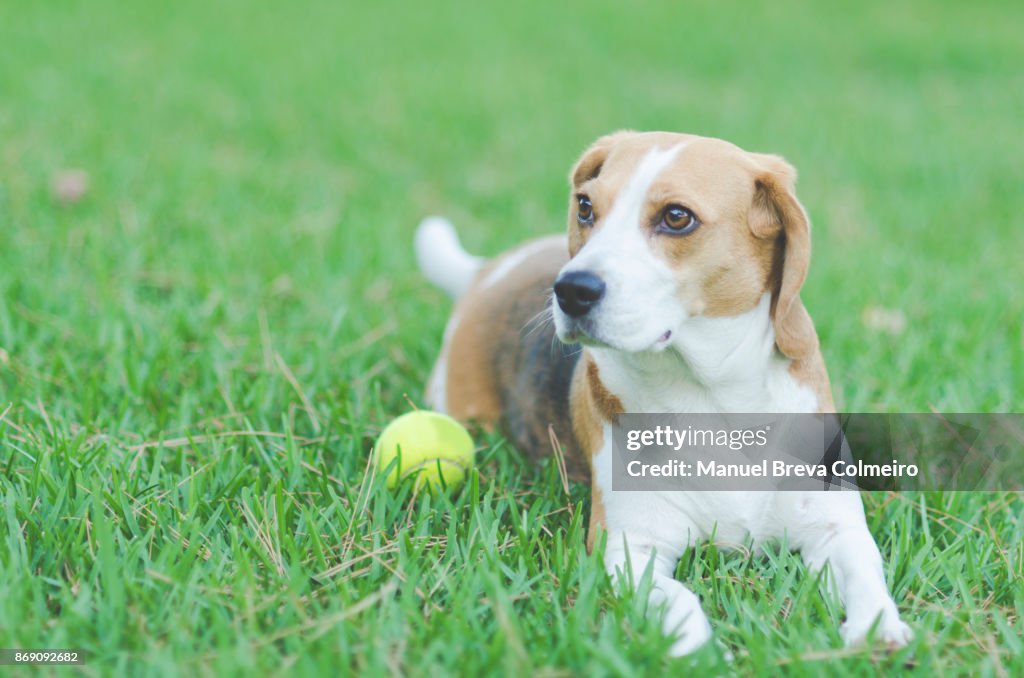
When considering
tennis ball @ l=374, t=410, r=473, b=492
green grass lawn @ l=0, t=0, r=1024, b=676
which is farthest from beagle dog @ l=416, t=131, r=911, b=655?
tennis ball @ l=374, t=410, r=473, b=492

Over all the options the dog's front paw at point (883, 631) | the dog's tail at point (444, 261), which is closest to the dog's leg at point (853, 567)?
the dog's front paw at point (883, 631)

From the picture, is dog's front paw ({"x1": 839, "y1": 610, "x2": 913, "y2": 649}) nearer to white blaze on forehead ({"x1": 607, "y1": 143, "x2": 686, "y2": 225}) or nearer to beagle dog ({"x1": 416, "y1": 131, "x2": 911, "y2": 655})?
beagle dog ({"x1": 416, "y1": 131, "x2": 911, "y2": 655})

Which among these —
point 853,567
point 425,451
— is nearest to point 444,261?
point 425,451

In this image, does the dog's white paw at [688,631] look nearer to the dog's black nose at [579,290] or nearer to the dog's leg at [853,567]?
the dog's leg at [853,567]

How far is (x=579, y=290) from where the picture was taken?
8.74ft

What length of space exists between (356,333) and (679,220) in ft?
7.40

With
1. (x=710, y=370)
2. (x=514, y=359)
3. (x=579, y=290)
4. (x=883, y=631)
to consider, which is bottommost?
(x=883, y=631)

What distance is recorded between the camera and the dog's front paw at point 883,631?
2543 mm

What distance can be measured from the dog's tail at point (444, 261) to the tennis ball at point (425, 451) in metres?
1.58

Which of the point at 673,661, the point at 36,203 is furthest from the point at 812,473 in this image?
the point at 36,203

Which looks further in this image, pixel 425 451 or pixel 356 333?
pixel 356 333

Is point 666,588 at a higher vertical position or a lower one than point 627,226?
lower

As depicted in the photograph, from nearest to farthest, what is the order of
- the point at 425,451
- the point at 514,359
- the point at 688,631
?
the point at 688,631 → the point at 425,451 → the point at 514,359

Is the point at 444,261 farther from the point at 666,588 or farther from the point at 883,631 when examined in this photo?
the point at 883,631
